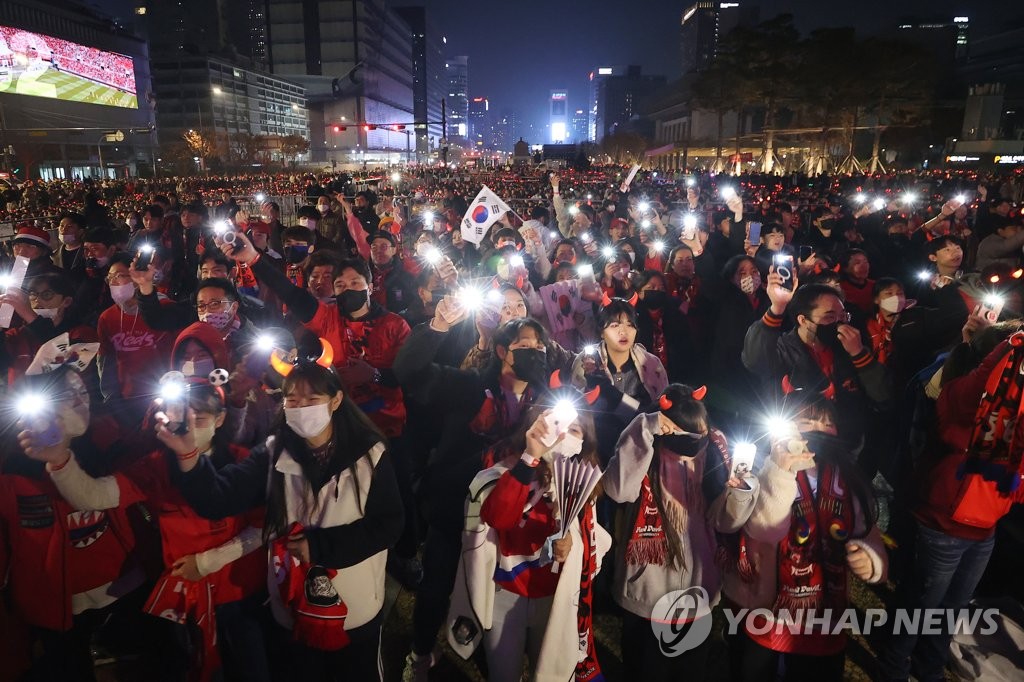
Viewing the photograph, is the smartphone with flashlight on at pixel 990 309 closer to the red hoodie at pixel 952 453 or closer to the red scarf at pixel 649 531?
the red hoodie at pixel 952 453

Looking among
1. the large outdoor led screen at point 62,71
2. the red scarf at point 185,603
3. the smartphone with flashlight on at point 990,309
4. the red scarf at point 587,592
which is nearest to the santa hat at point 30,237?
the red scarf at point 185,603

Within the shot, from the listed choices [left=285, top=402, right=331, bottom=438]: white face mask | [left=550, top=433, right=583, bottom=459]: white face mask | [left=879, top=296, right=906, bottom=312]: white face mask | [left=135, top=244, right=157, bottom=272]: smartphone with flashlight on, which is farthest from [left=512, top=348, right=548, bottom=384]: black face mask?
[left=135, top=244, right=157, bottom=272]: smartphone with flashlight on

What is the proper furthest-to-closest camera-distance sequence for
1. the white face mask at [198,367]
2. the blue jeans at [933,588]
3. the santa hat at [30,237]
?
the santa hat at [30,237]
the white face mask at [198,367]
the blue jeans at [933,588]

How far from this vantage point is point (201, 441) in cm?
289

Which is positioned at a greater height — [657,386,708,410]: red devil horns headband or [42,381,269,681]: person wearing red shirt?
[657,386,708,410]: red devil horns headband

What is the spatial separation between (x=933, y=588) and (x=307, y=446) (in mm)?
3356

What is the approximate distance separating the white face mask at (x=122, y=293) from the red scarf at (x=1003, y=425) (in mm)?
5579

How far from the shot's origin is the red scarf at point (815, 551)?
297 cm

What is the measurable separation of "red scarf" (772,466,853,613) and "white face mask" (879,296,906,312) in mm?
2449

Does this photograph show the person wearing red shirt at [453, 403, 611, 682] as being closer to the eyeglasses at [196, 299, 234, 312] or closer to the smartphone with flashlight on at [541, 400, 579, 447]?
the smartphone with flashlight on at [541, 400, 579, 447]

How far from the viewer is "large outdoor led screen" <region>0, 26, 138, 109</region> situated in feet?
186

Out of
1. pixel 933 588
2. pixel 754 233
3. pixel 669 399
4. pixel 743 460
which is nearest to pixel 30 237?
pixel 669 399

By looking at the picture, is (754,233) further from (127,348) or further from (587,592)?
(127,348)

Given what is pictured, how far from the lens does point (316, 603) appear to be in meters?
2.95
